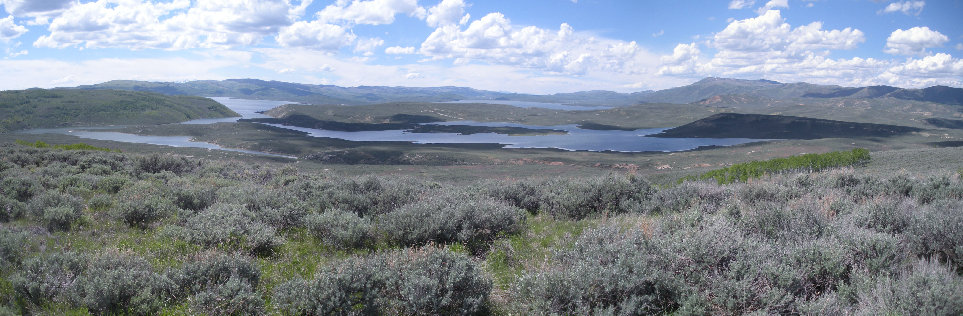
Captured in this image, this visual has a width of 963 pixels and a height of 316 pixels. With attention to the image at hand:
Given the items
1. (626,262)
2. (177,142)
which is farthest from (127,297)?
(177,142)

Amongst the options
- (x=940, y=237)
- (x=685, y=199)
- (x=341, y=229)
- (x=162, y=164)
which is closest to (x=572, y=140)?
(x=162, y=164)

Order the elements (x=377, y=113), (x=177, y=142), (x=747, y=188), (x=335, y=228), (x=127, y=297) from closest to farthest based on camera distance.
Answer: (x=127, y=297), (x=335, y=228), (x=747, y=188), (x=177, y=142), (x=377, y=113)

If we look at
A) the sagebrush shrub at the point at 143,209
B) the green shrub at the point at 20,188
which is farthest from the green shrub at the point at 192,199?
the green shrub at the point at 20,188

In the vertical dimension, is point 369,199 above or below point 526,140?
above

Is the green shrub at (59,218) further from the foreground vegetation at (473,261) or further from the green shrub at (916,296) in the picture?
the green shrub at (916,296)

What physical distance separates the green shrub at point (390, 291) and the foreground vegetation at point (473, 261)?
0.01 m

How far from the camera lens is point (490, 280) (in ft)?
13.8

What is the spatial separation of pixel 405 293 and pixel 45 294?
10.4 feet

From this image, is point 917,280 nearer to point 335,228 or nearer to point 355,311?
point 355,311

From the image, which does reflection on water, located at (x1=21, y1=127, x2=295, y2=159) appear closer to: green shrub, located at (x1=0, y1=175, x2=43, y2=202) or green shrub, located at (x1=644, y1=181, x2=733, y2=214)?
green shrub, located at (x1=0, y1=175, x2=43, y2=202)

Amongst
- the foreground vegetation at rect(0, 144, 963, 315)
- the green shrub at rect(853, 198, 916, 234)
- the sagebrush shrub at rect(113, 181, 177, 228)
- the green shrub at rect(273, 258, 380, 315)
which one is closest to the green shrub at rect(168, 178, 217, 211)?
the sagebrush shrub at rect(113, 181, 177, 228)

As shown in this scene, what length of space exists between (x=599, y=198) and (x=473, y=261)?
14.8 ft

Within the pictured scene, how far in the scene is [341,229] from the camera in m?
5.99

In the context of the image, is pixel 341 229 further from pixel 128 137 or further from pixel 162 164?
pixel 128 137
